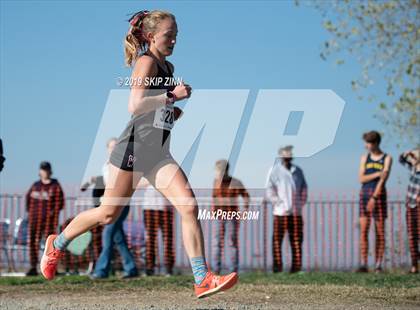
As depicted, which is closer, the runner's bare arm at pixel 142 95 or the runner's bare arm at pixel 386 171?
the runner's bare arm at pixel 142 95

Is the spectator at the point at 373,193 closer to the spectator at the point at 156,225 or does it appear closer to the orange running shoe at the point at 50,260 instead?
the spectator at the point at 156,225

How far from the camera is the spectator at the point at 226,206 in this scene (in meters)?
12.8

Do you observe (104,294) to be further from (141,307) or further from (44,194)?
(44,194)

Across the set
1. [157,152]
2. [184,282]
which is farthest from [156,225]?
[157,152]

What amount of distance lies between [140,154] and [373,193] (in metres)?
7.72

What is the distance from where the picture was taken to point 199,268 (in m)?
6.04

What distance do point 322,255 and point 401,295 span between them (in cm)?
708

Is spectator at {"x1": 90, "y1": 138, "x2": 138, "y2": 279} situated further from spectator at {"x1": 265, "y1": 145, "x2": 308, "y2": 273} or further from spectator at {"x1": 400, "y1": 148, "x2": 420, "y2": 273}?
spectator at {"x1": 400, "y1": 148, "x2": 420, "y2": 273}

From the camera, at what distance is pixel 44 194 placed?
13.7 m

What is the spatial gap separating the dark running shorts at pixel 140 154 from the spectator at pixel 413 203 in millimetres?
7569

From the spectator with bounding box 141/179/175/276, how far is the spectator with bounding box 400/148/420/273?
389cm

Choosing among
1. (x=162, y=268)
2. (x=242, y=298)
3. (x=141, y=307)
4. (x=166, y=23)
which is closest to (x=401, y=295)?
(x=242, y=298)

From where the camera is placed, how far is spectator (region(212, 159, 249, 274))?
41.9ft

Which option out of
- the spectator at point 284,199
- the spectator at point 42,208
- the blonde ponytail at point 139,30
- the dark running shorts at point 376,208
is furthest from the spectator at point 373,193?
the blonde ponytail at point 139,30
